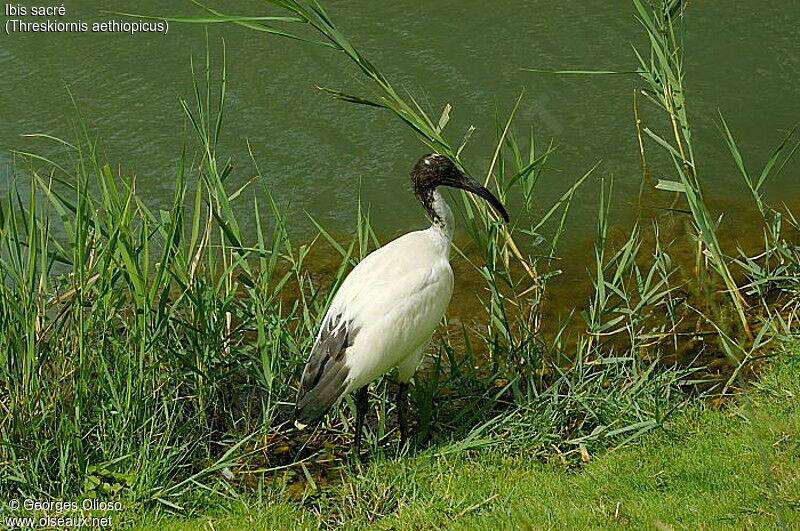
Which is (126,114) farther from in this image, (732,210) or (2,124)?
(732,210)

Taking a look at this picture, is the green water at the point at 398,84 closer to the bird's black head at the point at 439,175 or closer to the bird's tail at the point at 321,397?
the bird's black head at the point at 439,175

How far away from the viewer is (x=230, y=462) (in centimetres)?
409

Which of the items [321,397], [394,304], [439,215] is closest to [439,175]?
[439,215]

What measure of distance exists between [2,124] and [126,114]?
99 cm

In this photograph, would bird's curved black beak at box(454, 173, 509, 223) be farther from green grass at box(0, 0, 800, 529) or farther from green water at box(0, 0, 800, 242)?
green water at box(0, 0, 800, 242)

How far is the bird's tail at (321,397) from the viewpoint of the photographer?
4035 millimetres

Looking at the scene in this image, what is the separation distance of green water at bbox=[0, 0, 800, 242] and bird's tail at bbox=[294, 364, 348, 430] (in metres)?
3.32

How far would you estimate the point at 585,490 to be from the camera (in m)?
3.84

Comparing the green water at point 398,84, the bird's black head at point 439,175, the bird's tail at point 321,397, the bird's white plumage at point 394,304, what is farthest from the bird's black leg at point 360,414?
the green water at point 398,84

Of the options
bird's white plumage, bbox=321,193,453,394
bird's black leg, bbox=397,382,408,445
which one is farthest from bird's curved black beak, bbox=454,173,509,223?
bird's black leg, bbox=397,382,408,445

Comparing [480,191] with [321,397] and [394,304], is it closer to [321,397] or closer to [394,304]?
[394,304]

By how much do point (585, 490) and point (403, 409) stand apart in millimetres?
904

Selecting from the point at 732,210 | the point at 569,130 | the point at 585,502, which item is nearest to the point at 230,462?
the point at 585,502

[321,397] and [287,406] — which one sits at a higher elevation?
[321,397]
